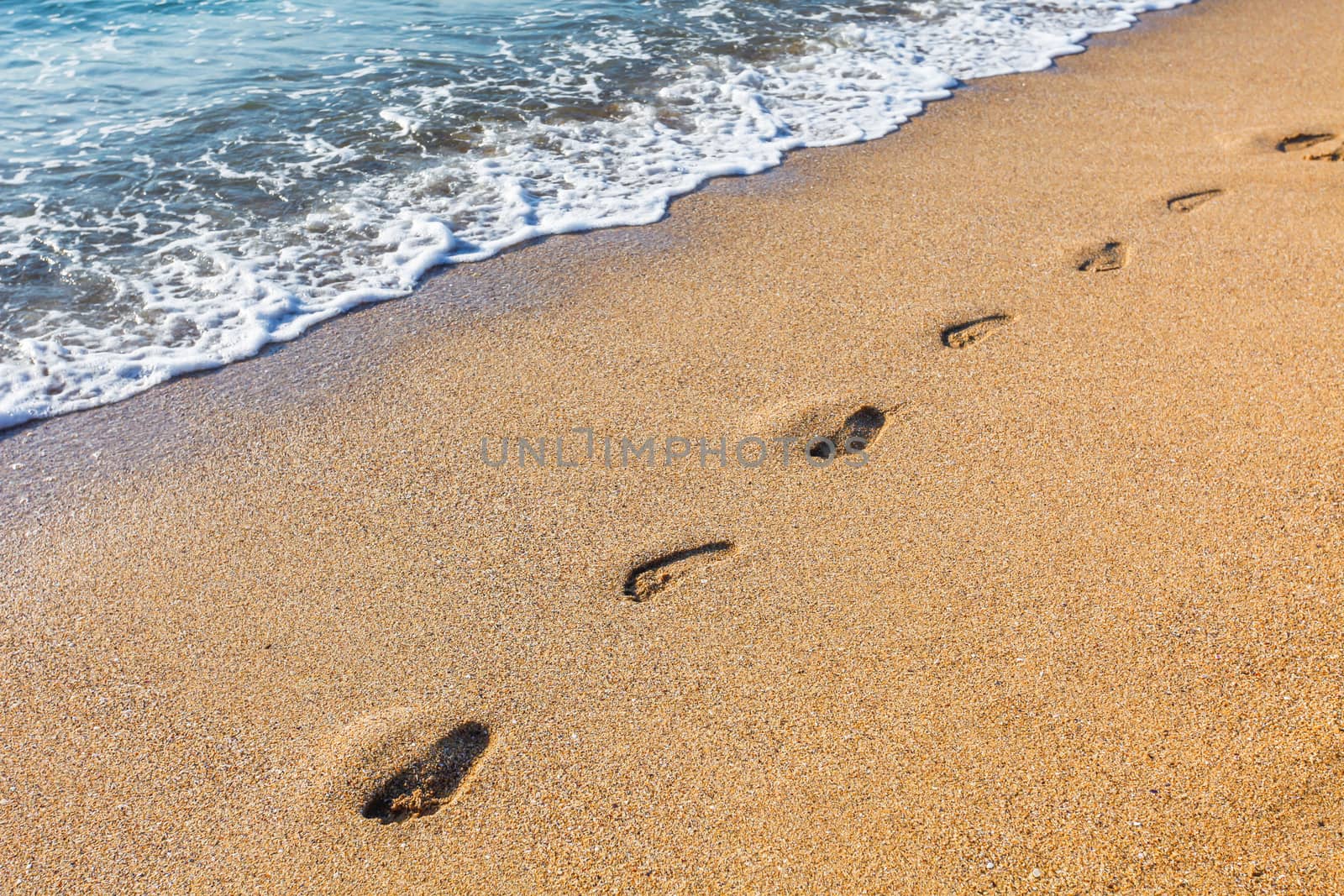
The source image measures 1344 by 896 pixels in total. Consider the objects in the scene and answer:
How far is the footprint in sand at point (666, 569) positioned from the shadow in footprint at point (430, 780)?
1.95 ft

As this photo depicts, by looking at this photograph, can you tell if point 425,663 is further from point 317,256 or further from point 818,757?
→ point 317,256

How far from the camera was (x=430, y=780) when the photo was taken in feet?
7.48

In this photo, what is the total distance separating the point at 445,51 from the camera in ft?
23.2

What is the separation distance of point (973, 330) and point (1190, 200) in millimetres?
1678

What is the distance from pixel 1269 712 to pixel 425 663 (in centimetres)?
204

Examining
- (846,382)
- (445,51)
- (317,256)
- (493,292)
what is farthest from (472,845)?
(445,51)

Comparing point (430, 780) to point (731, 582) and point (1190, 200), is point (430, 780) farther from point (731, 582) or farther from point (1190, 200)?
point (1190, 200)

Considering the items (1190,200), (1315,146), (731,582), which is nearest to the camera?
(731,582)

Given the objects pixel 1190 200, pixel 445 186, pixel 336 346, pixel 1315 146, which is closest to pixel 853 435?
pixel 336 346

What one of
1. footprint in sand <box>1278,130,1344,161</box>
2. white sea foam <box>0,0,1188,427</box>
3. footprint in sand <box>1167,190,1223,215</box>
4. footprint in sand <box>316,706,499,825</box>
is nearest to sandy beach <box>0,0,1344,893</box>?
footprint in sand <box>316,706,499,825</box>

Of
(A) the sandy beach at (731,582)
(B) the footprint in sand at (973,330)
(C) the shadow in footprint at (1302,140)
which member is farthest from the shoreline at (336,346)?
(C) the shadow in footprint at (1302,140)

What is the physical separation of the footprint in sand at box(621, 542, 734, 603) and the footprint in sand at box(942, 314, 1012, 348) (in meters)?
1.39

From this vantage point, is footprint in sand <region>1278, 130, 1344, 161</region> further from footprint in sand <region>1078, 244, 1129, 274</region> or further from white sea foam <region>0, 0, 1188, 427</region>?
white sea foam <region>0, 0, 1188, 427</region>

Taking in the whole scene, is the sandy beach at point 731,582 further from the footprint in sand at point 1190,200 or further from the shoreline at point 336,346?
the footprint in sand at point 1190,200
